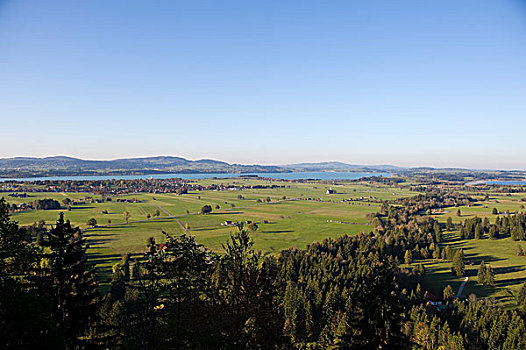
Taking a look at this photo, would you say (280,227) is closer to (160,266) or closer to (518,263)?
(518,263)

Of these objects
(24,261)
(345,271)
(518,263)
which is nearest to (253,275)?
(24,261)

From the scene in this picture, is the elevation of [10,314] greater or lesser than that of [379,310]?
greater

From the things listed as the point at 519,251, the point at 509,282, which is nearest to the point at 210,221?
the point at 509,282

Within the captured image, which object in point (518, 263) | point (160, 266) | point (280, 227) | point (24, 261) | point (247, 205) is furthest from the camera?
point (247, 205)

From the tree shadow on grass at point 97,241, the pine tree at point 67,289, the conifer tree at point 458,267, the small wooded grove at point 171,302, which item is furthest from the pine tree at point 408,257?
the tree shadow on grass at point 97,241

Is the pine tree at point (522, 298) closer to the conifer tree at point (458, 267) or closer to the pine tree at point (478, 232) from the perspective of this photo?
the conifer tree at point (458, 267)

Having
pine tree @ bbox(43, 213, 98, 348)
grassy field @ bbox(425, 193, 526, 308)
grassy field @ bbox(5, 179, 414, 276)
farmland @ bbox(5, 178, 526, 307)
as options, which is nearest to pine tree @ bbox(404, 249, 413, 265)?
grassy field @ bbox(425, 193, 526, 308)

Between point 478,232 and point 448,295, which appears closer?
point 448,295

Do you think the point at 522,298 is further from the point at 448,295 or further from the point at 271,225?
the point at 271,225

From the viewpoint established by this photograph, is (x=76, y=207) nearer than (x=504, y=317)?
No

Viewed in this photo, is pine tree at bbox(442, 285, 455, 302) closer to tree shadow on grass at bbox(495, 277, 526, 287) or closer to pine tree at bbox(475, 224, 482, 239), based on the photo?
tree shadow on grass at bbox(495, 277, 526, 287)

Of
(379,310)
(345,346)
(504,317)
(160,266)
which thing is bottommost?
(504,317)
